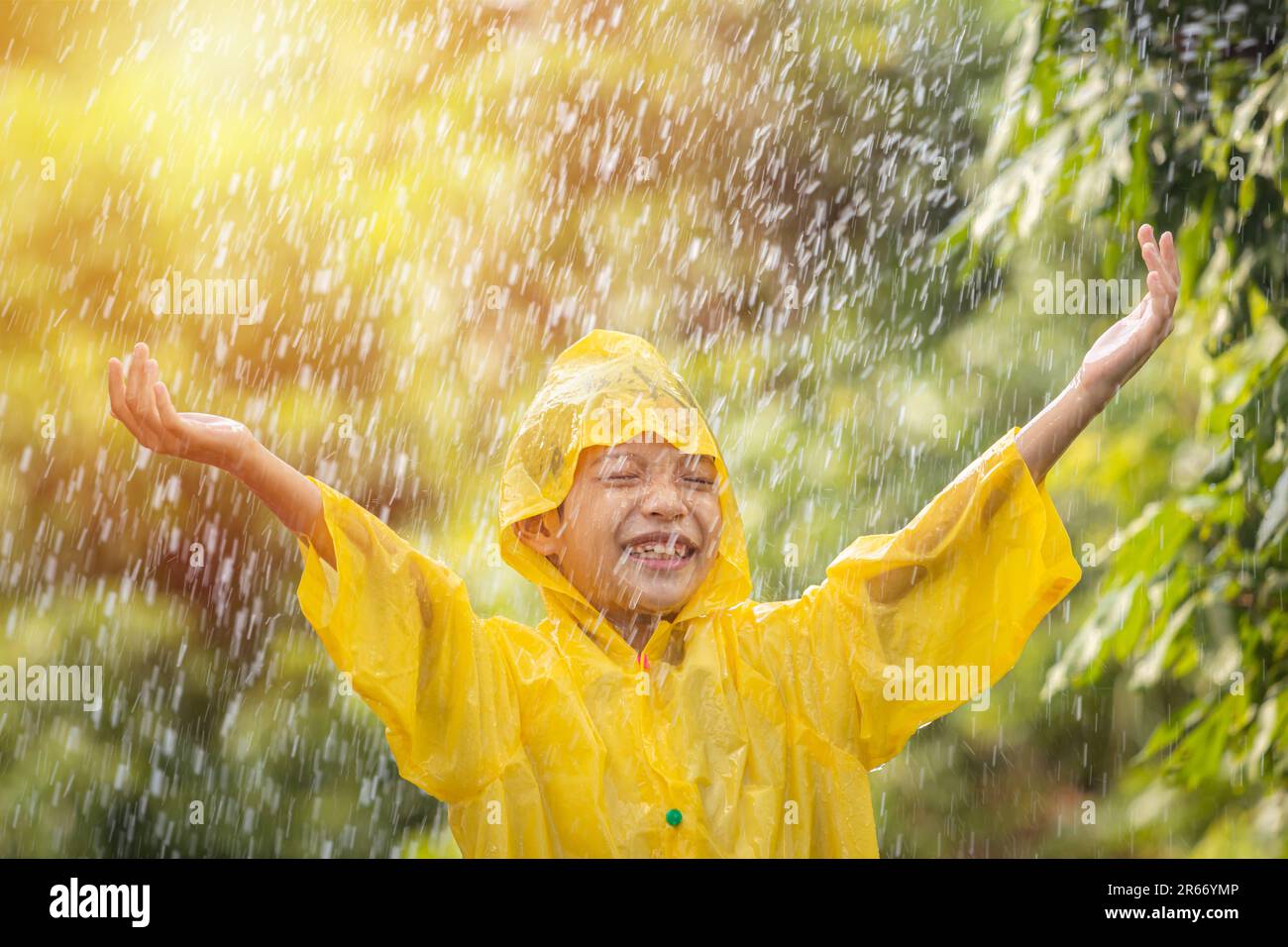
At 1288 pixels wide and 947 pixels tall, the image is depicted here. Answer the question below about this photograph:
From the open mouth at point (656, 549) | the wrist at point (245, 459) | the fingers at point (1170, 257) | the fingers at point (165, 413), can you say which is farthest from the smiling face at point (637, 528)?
the fingers at point (1170, 257)

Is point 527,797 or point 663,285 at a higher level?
point 663,285

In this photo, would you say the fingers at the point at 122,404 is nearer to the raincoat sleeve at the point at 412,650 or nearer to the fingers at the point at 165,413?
the fingers at the point at 165,413

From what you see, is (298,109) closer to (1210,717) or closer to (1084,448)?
(1084,448)

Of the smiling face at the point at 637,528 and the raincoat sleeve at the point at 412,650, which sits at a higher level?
the smiling face at the point at 637,528

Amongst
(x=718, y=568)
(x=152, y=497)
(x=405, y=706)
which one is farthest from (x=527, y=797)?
(x=152, y=497)

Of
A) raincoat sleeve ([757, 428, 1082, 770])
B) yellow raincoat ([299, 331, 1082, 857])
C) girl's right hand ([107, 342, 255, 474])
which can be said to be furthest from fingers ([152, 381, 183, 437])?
raincoat sleeve ([757, 428, 1082, 770])

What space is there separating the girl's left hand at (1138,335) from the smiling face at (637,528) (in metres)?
0.64

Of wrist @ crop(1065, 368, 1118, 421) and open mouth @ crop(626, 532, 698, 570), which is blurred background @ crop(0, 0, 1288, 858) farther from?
open mouth @ crop(626, 532, 698, 570)

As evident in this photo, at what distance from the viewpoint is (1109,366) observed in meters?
2.05

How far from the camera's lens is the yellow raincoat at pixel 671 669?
205 cm

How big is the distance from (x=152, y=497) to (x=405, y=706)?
2573 millimetres

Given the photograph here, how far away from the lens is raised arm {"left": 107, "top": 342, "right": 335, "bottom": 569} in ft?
5.98

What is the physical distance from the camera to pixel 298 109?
15.7 feet

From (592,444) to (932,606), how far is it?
610mm
